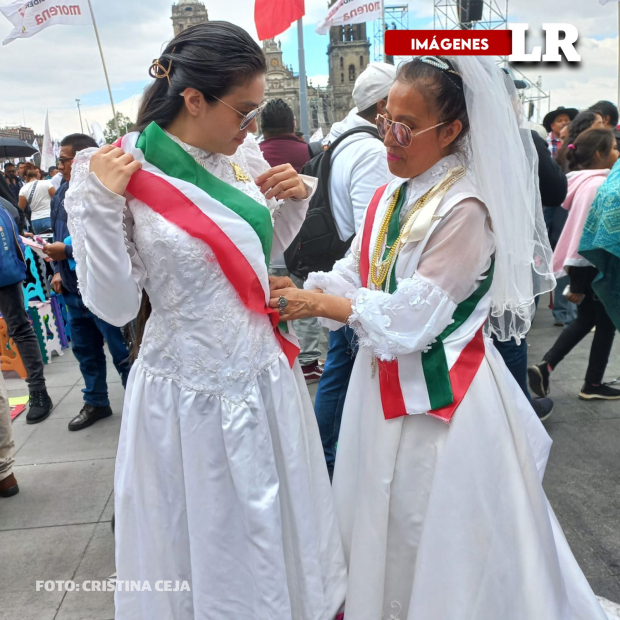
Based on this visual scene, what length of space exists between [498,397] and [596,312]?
2445 millimetres

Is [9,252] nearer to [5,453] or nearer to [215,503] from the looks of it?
[5,453]

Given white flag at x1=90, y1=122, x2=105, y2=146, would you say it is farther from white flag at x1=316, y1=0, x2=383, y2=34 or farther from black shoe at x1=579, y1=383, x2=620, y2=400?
black shoe at x1=579, y1=383, x2=620, y2=400

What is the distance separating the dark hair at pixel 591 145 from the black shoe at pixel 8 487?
4101 millimetres

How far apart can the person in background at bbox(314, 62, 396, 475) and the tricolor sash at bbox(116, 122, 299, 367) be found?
113cm

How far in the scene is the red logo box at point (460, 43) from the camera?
5.32ft

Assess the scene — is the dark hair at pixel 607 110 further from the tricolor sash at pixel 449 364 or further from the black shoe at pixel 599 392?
the tricolor sash at pixel 449 364

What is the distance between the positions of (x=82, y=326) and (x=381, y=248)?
277cm

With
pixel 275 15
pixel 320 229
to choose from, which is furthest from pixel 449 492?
pixel 275 15

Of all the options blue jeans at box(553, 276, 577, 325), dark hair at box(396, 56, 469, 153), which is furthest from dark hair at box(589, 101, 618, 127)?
dark hair at box(396, 56, 469, 153)

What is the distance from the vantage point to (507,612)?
66.8 inches

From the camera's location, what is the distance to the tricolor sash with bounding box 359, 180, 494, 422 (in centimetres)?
167

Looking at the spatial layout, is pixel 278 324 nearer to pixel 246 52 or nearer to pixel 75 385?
pixel 246 52

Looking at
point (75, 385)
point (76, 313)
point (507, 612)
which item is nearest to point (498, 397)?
point (507, 612)

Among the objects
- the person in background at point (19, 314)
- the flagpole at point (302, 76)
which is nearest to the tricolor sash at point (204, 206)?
the person in background at point (19, 314)
